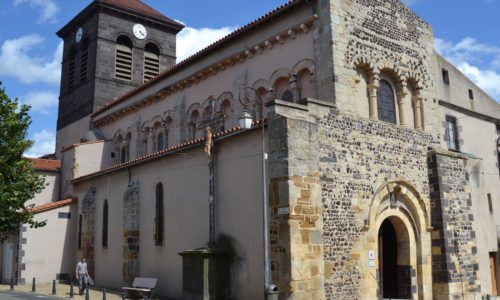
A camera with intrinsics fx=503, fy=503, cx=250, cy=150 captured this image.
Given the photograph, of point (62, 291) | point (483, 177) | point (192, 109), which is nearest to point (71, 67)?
point (192, 109)

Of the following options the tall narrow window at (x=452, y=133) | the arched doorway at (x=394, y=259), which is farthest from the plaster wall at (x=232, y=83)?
the tall narrow window at (x=452, y=133)

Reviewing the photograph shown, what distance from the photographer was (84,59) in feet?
109

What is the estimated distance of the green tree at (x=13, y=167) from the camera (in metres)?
18.6

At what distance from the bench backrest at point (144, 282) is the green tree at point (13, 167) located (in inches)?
207

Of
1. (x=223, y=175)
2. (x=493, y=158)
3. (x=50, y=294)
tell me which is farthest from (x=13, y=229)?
(x=493, y=158)

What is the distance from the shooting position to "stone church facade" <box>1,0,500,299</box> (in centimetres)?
1386

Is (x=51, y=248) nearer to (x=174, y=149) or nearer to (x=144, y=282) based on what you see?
(x=144, y=282)

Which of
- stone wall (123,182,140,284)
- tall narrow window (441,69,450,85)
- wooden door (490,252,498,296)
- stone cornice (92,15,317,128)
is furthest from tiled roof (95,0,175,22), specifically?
wooden door (490,252,498,296)

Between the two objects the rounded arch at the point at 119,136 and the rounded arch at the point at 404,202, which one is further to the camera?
the rounded arch at the point at 119,136

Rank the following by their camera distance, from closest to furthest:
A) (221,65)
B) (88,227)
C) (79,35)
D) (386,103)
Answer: (386,103) → (221,65) → (88,227) → (79,35)

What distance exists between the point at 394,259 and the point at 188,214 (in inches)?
279

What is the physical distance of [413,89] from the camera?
18281 mm

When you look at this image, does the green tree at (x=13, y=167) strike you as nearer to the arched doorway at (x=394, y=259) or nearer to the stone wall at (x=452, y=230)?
the arched doorway at (x=394, y=259)

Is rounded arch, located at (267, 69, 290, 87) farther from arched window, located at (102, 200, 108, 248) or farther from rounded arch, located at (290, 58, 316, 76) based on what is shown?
arched window, located at (102, 200, 108, 248)
